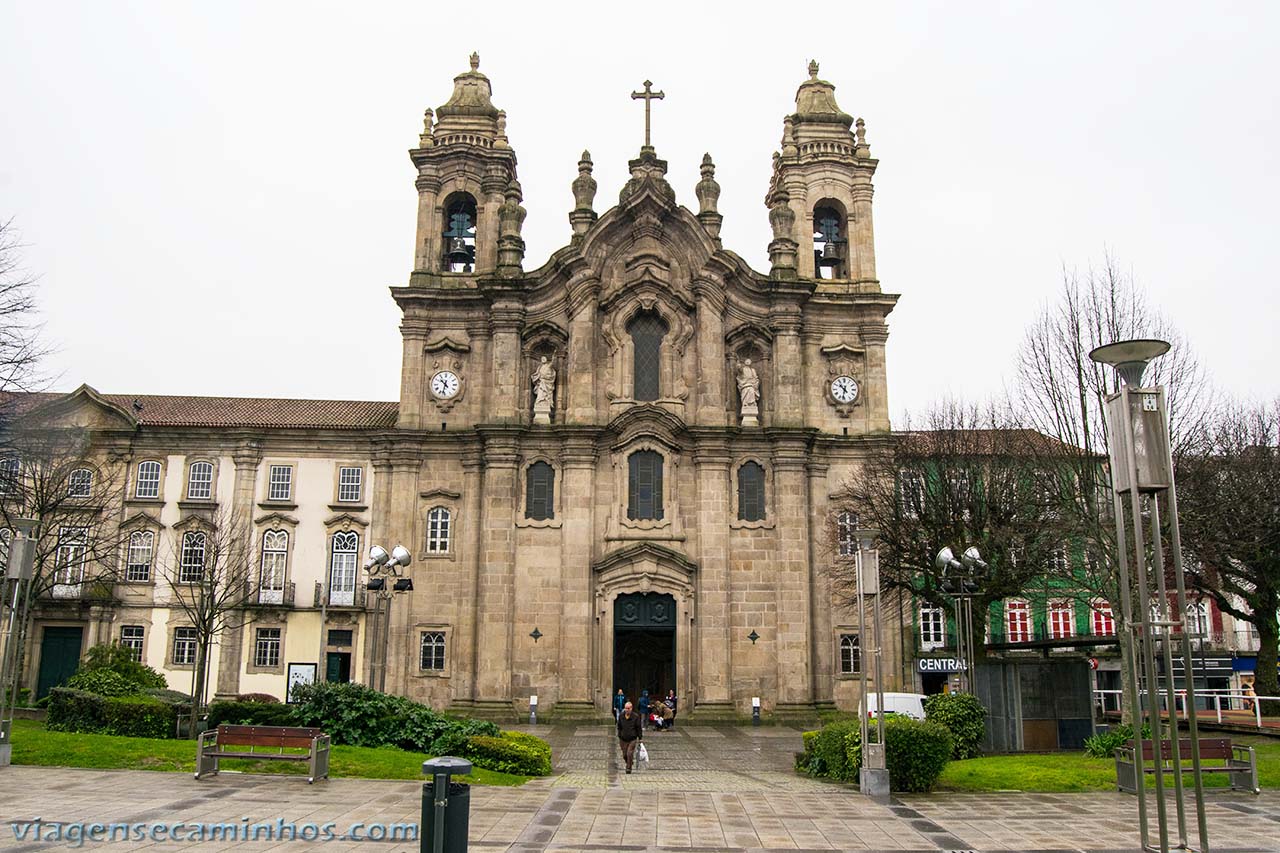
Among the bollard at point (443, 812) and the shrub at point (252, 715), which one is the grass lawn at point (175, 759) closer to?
the shrub at point (252, 715)

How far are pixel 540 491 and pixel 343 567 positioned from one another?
8.32m

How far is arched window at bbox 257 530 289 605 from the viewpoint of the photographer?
133ft

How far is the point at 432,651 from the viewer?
130 ft

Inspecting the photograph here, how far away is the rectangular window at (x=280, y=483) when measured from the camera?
4206cm

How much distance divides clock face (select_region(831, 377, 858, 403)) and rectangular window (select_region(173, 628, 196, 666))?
87.6 ft

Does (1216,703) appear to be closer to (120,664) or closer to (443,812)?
(443,812)

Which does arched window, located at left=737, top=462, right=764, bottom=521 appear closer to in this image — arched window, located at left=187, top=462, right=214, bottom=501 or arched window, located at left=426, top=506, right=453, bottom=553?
arched window, located at left=426, top=506, right=453, bottom=553

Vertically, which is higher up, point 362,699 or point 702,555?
point 702,555

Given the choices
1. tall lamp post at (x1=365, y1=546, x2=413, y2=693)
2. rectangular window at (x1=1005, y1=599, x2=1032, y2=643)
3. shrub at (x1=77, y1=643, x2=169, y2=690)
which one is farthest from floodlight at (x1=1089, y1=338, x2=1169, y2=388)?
rectangular window at (x1=1005, y1=599, x2=1032, y2=643)

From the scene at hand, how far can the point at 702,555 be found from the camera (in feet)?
130

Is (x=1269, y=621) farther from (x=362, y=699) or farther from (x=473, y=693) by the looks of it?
(x=362, y=699)

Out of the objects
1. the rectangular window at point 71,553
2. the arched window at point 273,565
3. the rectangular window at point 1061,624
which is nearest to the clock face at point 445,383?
the arched window at point 273,565

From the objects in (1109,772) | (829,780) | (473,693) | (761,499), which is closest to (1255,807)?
(1109,772)

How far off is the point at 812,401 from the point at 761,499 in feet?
15.6
